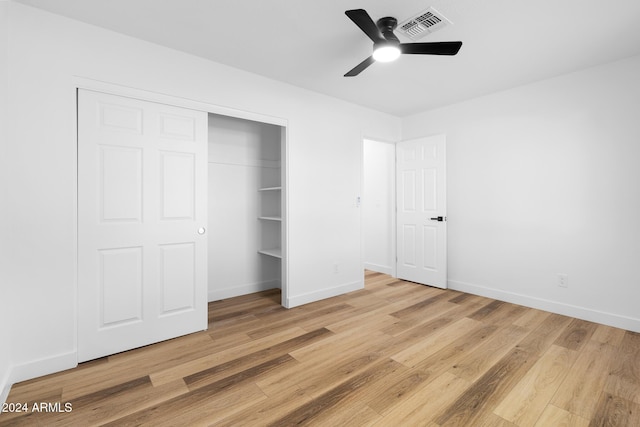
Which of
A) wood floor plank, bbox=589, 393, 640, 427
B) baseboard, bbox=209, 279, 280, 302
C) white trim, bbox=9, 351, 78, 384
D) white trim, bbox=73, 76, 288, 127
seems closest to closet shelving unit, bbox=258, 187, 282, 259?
baseboard, bbox=209, 279, 280, 302

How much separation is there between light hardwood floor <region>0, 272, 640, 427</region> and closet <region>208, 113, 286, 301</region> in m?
0.87

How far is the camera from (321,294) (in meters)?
3.82

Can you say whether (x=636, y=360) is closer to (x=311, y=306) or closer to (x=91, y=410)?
(x=311, y=306)

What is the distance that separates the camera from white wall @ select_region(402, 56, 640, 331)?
293 cm

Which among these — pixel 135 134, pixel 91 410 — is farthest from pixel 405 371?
pixel 135 134

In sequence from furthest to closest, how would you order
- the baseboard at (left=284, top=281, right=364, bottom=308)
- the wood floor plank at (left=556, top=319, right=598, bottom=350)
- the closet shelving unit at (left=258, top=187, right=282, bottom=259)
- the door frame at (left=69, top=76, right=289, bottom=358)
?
1. the closet shelving unit at (left=258, top=187, right=282, bottom=259)
2. the baseboard at (left=284, top=281, right=364, bottom=308)
3. the wood floor plank at (left=556, top=319, right=598, bottom=350)
4. the door frame at (left=69, top=76, right=289, bottom=358)

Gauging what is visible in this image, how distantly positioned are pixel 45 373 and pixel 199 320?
1.12 metres

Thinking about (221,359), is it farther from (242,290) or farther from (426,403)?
(242,290)

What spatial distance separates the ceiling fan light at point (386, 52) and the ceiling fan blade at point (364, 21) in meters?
0.07

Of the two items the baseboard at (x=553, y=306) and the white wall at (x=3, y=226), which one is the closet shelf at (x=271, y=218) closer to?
the white wall at (x=3, y=226)

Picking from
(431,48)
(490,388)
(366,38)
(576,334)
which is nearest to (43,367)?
(490,388)

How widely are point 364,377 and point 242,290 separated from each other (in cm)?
240

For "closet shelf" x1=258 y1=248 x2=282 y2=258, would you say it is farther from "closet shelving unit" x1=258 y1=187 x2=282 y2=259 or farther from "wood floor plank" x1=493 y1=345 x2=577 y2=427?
"wood floor plank" x1=493 y1=345 x2=577 y2=427

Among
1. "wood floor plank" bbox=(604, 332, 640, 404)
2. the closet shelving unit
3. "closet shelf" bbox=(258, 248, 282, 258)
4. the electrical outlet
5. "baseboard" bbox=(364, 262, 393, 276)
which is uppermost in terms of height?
the closet shelving unit
